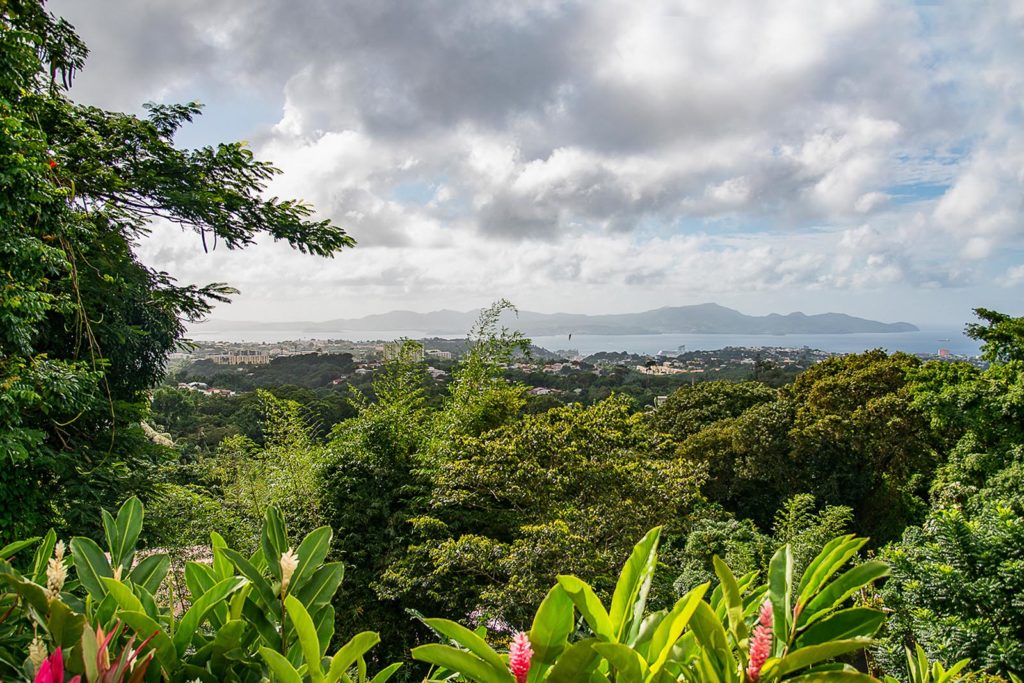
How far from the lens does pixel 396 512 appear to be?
6.25 metres

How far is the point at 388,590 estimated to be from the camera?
5621mm

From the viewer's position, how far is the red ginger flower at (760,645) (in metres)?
0.40

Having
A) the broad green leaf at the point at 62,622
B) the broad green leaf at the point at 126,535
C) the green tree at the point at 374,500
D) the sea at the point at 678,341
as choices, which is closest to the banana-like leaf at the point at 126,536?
the broad green leaf at the point at 126,535

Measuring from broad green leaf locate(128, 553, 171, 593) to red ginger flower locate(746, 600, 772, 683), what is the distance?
703 millimetres

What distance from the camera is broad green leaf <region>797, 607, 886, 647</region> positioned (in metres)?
0.44

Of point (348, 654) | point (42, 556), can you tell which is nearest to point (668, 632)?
point (348, 654)

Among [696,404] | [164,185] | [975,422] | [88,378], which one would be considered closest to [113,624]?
[88,378]

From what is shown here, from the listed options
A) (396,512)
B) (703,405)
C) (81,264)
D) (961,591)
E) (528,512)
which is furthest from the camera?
(703,405)

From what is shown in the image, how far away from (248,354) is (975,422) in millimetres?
32741

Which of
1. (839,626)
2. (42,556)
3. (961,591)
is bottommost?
(961,591)

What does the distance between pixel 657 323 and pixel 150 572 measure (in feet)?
283

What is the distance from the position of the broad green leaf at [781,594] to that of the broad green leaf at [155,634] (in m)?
0.58

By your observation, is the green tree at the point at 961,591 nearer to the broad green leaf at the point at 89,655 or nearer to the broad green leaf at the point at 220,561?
the broad green leaf at the point at 220,561

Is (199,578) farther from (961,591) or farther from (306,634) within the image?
(961,591)
